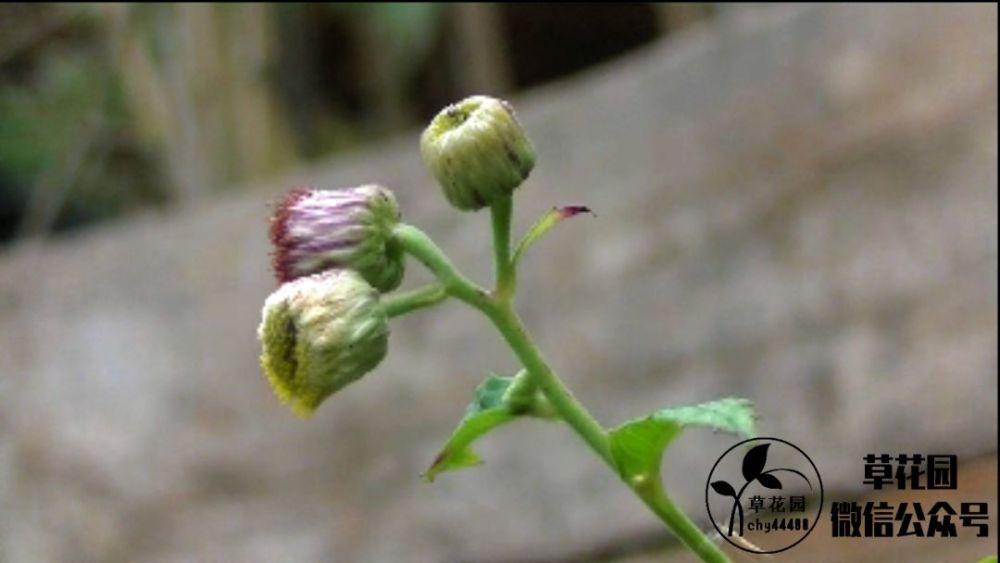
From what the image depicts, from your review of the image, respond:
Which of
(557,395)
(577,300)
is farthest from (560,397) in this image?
(577,300)

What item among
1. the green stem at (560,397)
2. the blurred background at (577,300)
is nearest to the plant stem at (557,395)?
the green stem at (560,397)

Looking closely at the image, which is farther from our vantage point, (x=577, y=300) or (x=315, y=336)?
(x=577, y=300)

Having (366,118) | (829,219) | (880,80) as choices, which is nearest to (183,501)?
(829,219)

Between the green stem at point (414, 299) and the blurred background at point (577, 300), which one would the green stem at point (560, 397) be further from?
the blurred background at point (577, 300)

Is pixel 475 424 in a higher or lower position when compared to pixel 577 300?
higher

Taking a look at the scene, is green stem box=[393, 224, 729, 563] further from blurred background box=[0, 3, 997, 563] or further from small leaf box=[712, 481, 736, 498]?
blurred background box=[0, 3, 997, 563]

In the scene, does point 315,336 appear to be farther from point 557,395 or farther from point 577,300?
point 577,300
